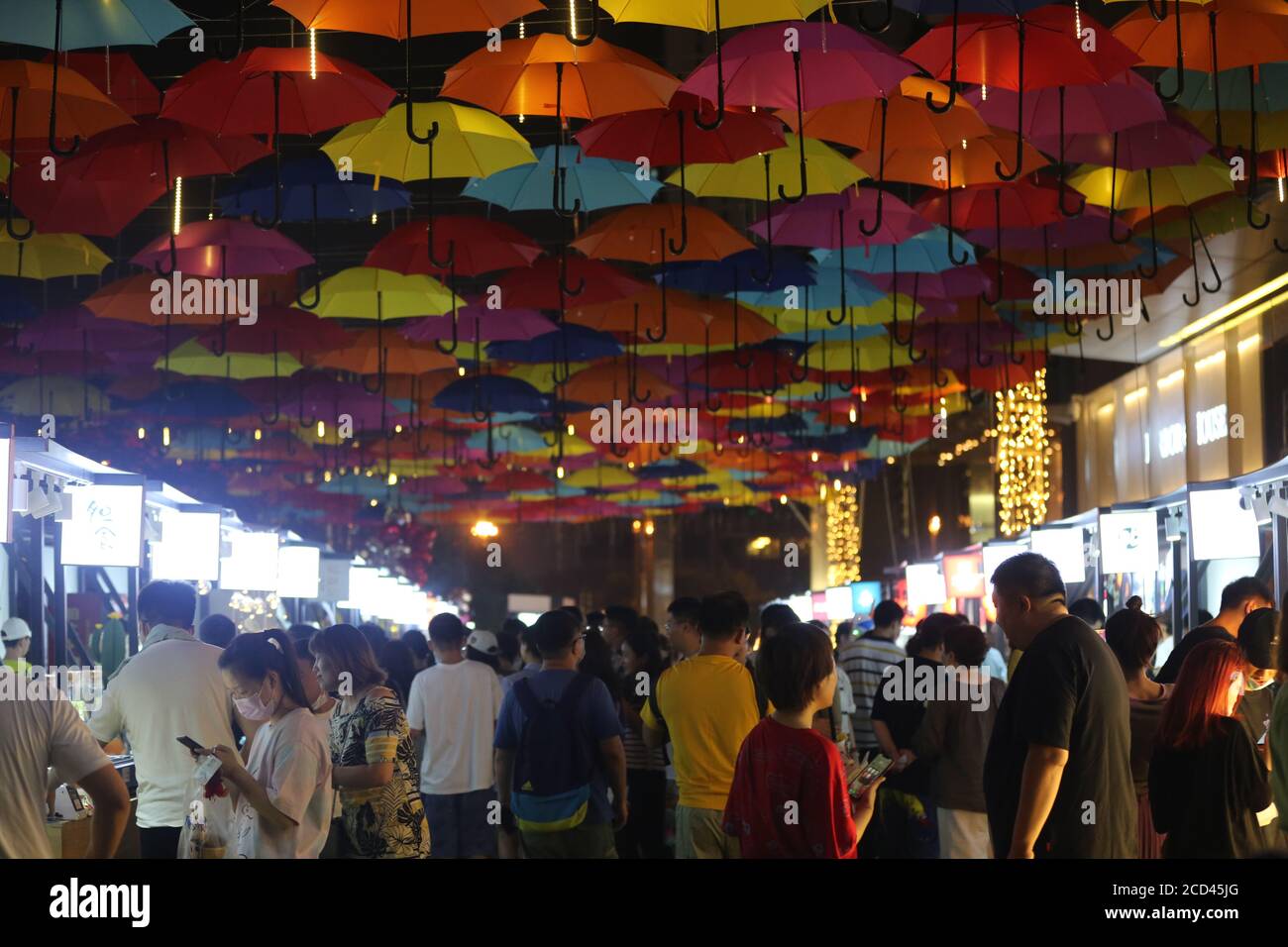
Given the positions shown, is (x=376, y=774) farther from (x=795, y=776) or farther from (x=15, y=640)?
(x=15, y=640)

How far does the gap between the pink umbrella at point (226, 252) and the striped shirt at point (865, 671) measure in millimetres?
4027

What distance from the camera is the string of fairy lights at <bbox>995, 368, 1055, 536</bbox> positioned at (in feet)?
61.5

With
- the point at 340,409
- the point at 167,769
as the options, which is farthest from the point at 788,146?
the point at 340,409

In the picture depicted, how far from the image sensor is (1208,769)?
4.84 meters

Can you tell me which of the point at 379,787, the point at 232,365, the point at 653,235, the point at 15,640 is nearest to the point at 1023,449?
the point at 232,365

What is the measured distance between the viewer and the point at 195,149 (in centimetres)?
836

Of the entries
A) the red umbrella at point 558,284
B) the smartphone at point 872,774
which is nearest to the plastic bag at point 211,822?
the smartphone at point 872,774

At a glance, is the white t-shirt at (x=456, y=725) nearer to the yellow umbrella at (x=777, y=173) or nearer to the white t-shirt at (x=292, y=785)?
the white t-shirt at (x=292, y=785)

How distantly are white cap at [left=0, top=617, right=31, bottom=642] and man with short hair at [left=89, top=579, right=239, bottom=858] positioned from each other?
2.61m

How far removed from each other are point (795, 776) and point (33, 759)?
2.03m

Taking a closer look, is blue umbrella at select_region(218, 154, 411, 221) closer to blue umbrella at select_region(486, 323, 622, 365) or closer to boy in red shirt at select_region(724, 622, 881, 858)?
blue umbrella at select_region(486, 323, 622, 365)

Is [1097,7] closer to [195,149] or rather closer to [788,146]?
[788,146]

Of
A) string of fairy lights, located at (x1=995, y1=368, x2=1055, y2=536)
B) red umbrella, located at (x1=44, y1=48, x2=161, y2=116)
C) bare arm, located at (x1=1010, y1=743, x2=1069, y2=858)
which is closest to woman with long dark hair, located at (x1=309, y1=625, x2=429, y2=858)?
bare arm, located at (x1=1010, y1=743, x2=1069, y2=858)
